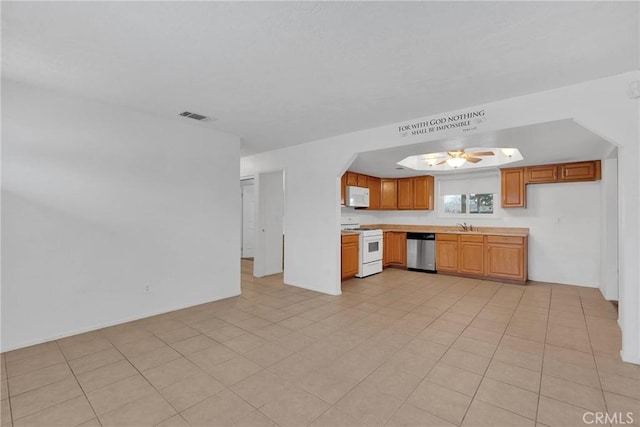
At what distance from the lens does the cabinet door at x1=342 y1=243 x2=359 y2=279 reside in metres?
5.53

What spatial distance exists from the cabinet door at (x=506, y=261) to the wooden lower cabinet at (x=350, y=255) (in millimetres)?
2560

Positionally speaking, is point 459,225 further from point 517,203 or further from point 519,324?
point 519,324

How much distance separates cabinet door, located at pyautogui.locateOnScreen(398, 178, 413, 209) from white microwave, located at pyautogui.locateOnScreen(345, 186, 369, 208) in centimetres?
106

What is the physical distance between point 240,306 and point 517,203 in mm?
5439

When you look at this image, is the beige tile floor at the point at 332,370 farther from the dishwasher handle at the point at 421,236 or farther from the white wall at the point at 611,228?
the dishwasher handle at the point at 421,236

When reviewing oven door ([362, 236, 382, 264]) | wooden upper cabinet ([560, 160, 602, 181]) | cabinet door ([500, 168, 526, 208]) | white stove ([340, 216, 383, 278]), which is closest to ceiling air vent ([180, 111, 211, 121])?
white stove ([340, 216, 383, 278])

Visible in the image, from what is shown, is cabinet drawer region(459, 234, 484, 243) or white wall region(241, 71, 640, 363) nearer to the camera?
white wall region(241, 71, 640, 363)

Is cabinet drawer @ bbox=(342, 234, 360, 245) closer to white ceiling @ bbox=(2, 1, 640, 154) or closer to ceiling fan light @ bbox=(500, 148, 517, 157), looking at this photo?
white ceiling @ bbox=(2, 1, 640, 154)

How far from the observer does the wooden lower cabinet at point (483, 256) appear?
537cm

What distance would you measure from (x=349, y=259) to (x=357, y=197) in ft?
4.65

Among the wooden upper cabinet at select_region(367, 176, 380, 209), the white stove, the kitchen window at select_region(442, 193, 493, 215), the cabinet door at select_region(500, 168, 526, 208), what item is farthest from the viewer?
the wooden upper cabinet at select_region(367, 176, 380, 209)

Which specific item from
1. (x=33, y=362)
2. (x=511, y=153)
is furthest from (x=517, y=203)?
(x=33, y=362)

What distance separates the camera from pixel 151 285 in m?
3.76

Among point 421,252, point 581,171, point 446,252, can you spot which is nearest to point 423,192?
point 421,252
